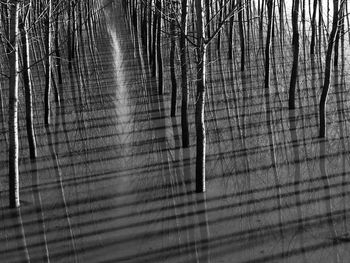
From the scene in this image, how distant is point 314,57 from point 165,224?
976 cm

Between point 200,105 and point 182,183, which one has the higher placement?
point 200,105

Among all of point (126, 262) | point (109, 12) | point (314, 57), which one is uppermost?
point (109, 12)

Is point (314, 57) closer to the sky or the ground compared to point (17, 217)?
closer to the sky

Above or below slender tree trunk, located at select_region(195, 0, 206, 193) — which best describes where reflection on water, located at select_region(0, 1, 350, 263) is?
below

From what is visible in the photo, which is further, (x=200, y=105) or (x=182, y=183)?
(x=182, y=183)

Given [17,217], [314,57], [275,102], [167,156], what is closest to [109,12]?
[314,57]

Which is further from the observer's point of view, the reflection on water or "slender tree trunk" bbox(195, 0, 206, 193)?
"slender tree trunk" bbox(195, 0, 206, 193)

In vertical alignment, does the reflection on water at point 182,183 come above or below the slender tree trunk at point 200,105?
below

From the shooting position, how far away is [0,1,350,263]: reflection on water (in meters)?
5.93

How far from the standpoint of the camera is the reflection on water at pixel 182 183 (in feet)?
19.5

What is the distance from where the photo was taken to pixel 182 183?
25.3 ft

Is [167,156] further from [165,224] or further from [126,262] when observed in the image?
[126,262]

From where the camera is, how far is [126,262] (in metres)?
5.62

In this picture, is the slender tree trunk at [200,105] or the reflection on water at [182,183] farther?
the slender tree trunk at [200,105]
